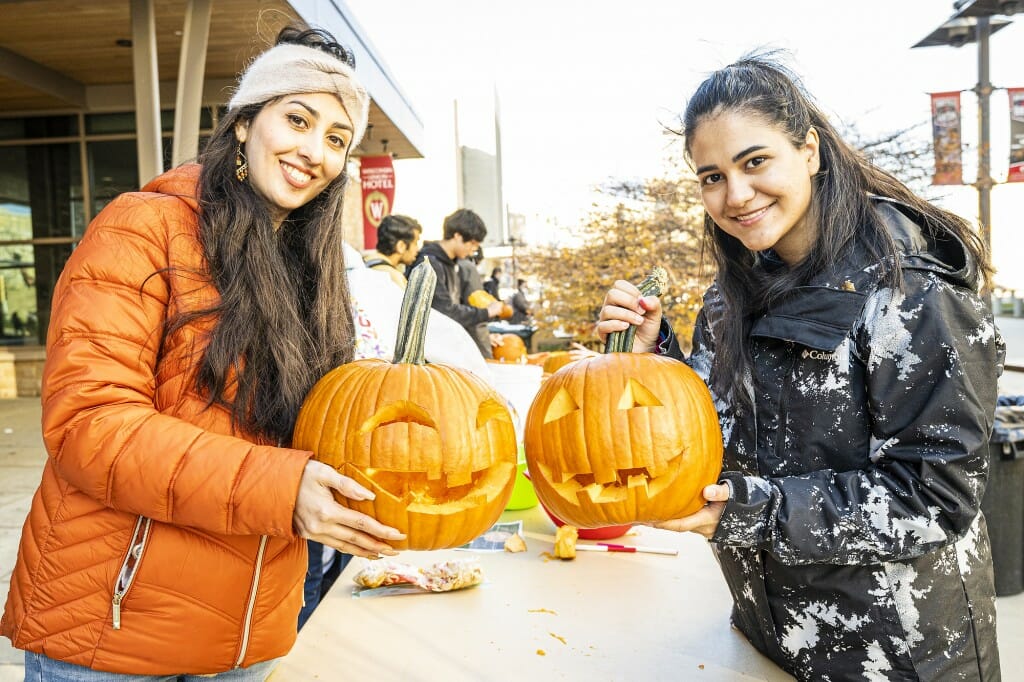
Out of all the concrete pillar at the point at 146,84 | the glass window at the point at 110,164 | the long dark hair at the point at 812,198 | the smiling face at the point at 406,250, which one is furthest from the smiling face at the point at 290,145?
the glass window at the point at 110,164

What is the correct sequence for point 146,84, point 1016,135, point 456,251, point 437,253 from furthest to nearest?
1. point 1016,135
2. point 146,84
3. point 456,251
4. point 437,253

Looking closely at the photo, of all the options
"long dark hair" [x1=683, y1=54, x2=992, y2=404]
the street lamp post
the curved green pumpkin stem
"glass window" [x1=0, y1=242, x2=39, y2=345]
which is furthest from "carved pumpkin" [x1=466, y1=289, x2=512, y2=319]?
"glass window" [x1=0, y1=242, x2=39, y2=345]

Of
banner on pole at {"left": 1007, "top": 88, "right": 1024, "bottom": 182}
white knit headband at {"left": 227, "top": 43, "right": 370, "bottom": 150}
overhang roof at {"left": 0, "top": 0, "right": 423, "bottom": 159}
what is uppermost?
overhang roof at {"left": 0, "top": 0, "right": 423, "bottom": 159}

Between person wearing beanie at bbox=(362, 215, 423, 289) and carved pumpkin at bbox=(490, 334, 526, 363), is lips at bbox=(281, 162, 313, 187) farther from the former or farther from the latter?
carved pumpkin at bbox=(490, 334, 526, 363)

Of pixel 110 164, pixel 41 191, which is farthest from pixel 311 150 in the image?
pixel 41 191

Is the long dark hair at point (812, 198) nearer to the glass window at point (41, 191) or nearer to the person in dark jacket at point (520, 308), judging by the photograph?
the person in dark jacket at point (520, 308)

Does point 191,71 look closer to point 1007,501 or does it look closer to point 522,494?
point 522,494

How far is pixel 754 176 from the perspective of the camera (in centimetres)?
156

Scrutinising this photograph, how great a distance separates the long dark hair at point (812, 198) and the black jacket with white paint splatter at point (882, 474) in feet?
0.17

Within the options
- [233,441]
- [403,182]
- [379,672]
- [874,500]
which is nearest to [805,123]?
Result: [874,500]

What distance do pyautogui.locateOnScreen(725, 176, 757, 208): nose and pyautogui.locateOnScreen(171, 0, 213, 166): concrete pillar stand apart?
705 centimetres

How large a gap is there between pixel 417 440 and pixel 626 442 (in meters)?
0.46

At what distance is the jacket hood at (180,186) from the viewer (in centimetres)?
151

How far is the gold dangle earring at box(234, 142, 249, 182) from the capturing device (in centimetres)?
162
